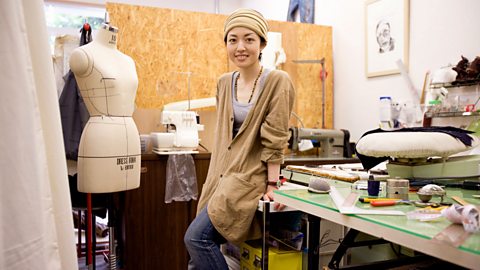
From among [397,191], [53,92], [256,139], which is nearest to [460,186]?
[397,191]

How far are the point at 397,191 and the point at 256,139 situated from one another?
77 centimetres

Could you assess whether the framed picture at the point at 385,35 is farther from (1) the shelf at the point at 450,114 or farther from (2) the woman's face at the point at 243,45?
(2) the woman's face at the point at 243,45

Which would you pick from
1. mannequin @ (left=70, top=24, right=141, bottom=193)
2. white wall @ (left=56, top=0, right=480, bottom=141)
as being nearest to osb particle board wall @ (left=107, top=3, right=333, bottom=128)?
white wall @ (left=56, top=0, right=480, bottom=141)

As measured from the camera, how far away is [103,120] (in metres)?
2.11

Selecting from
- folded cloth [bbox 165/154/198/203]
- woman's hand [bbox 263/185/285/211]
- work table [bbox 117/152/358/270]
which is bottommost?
work table [bbox 117/152/358/270]

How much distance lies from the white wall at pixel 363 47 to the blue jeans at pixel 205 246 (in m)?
1.97

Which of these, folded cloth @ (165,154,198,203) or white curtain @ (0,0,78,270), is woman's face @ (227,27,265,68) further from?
folded cloth @ (165,154,198,203)

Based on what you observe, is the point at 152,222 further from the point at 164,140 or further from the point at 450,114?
the point at 450,114

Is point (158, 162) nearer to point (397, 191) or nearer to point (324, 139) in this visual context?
point (324, 139)

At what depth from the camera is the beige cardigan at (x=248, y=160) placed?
5.73 ft

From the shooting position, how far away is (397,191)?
4.08 feet

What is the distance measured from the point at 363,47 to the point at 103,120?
2.32m

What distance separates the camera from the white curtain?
0.77 meters

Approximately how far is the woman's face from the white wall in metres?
1.51
